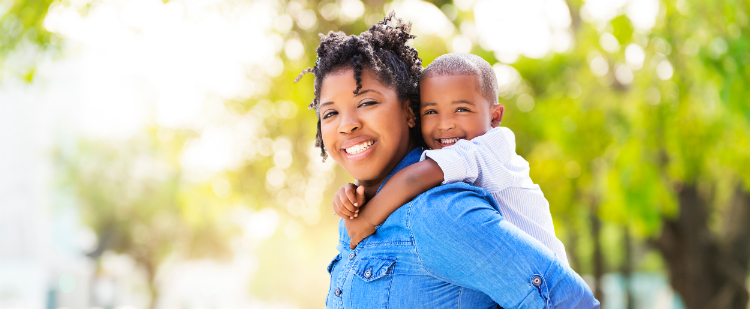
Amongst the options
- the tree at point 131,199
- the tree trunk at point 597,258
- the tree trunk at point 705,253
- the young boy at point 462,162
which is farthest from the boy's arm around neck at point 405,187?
the tree at point 131,199

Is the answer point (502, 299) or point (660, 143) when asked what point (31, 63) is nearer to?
point (502, 299)

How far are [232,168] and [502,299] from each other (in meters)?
13.3

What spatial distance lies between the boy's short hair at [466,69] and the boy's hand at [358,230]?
1.82 feet

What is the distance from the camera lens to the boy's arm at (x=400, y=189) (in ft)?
5.57

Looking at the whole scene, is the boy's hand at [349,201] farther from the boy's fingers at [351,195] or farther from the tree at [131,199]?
the tree at [131,199]

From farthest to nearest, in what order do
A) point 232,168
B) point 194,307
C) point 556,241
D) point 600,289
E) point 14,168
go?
point 194,307, point 14,168, point 600,289, point 232,168, point 556,241

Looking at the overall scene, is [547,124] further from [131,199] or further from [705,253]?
[131,199]

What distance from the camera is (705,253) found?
34.3ft

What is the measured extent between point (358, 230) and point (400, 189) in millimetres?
204

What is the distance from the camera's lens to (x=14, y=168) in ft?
71.8

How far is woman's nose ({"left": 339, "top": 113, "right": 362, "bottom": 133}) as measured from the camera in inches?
71.6

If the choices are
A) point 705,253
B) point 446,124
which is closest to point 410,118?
point 446,124

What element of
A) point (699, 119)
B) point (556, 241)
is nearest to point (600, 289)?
point (699, 119)

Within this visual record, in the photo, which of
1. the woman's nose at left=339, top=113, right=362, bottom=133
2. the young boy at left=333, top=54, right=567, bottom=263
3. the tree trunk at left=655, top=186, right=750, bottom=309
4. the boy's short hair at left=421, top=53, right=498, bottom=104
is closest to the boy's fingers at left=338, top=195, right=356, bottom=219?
the young boy at left=333, top=54, right=567, bottom=263
